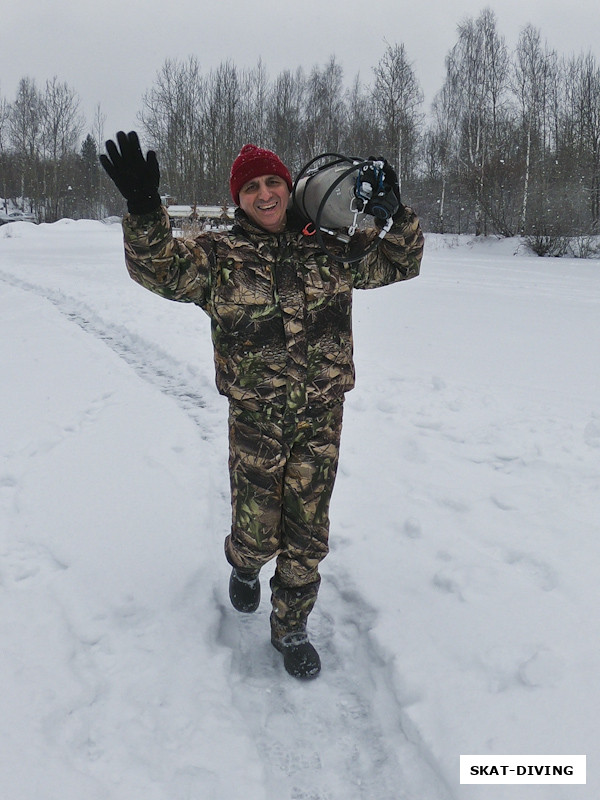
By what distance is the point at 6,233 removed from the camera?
24312mm

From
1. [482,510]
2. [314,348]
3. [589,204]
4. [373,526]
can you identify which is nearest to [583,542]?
[482,510]

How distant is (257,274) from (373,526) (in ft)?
5.47

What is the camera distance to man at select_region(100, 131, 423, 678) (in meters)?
2.07

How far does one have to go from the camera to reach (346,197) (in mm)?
2010

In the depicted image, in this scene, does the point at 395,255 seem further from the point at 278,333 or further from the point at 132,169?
the point at 132,169

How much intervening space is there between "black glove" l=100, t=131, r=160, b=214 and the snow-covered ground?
165cm

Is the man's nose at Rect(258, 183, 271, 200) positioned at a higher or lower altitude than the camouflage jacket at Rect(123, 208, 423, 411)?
higher

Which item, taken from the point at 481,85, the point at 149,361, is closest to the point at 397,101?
the point at 481,85

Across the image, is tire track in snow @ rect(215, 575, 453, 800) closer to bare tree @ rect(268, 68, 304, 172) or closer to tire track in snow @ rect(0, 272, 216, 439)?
tire track in snow @ rect(0, 272, 216, 439)

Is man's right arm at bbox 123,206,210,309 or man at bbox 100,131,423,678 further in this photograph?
man at bbox 100,131,423,678

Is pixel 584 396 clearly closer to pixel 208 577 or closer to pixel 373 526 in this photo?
pixel 373 526

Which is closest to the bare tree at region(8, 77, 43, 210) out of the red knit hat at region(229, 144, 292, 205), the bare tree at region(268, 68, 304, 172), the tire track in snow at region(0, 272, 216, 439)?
the bare tree at region(268, 68, 304, 172)

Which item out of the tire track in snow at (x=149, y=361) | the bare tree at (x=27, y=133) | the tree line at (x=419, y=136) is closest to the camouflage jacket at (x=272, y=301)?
the tire track in snow at (x=149, y=361)

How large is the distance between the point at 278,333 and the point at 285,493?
0.60 metres
